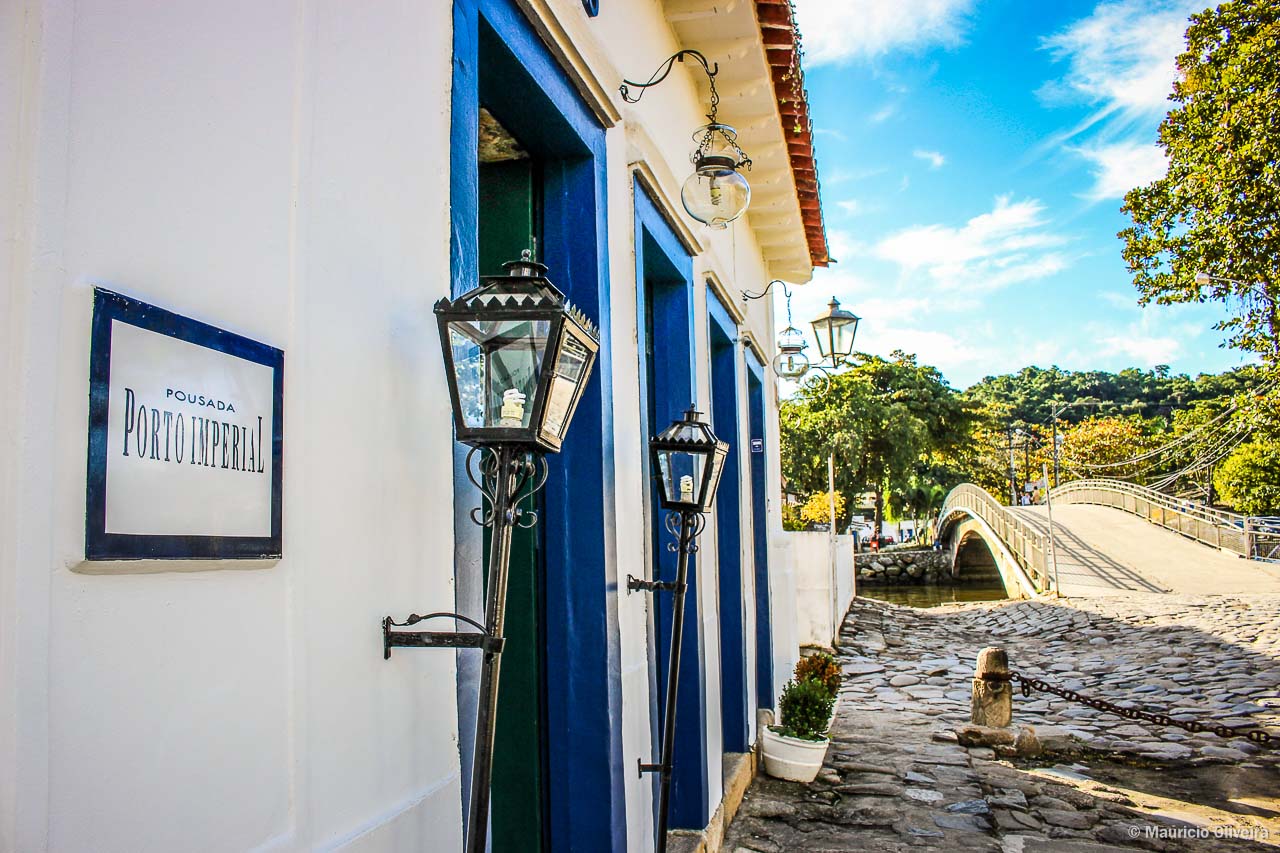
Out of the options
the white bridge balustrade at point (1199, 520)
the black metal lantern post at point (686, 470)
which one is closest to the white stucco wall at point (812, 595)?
the black metal lantern post at point (686, 470)

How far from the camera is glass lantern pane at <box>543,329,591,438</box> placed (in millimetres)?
1879

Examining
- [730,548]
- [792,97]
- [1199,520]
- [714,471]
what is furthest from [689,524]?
[1199,520]

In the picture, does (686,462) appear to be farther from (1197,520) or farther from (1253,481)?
(1253,481)

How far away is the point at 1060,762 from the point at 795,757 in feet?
8.52

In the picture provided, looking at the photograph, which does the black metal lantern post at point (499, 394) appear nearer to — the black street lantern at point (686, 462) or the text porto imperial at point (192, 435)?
the text porto imperial at point (192, 435)

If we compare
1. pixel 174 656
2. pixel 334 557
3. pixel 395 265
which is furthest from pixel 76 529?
pixel 395 265

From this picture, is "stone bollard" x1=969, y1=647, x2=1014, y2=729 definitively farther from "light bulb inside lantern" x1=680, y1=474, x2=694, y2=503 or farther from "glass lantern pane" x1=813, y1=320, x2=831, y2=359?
"light bulb inside lantern" x1=680, y1=474, x2=694, y2=503

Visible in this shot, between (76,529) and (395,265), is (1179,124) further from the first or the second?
(76,529)

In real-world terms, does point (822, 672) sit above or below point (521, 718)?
below

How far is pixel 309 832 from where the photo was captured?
1.56 meters

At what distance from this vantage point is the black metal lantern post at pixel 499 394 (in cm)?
180

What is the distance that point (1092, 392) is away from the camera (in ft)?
243

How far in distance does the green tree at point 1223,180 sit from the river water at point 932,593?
653 inches

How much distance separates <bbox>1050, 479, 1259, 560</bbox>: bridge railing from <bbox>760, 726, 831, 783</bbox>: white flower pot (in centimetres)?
2034
